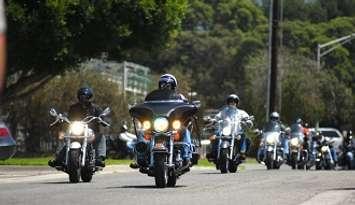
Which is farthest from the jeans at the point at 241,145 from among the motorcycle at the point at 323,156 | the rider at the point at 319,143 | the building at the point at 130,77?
the building at the point at 130,77

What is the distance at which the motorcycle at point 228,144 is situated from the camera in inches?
836

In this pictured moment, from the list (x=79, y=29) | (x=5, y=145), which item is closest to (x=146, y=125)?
(x=5, y=145)

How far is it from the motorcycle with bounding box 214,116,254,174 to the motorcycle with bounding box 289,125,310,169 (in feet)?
25.3

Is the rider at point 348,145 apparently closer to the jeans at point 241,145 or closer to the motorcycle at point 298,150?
the motorcycle at point 298,150

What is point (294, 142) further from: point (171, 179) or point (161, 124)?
point (161, 124)

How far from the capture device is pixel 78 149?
16.0 meters

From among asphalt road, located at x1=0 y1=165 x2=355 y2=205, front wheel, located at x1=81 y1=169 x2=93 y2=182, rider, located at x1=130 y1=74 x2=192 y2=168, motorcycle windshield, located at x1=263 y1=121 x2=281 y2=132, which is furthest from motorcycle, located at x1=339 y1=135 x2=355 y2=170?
rider, located at x1=130 y1=74 x2=192 y2=168

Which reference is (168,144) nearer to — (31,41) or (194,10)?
(31,41)

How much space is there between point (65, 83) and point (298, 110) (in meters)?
13.7

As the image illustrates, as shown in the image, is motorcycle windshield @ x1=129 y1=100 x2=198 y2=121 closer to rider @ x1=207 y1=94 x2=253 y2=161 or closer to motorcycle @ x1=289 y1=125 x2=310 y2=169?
rider @ x1=207 y1=94 x2=253 y2=161

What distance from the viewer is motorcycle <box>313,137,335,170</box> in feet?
108

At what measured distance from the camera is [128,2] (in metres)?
28.5

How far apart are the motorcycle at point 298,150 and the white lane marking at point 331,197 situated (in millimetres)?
15862

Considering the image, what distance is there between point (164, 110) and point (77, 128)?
7.64 feet
